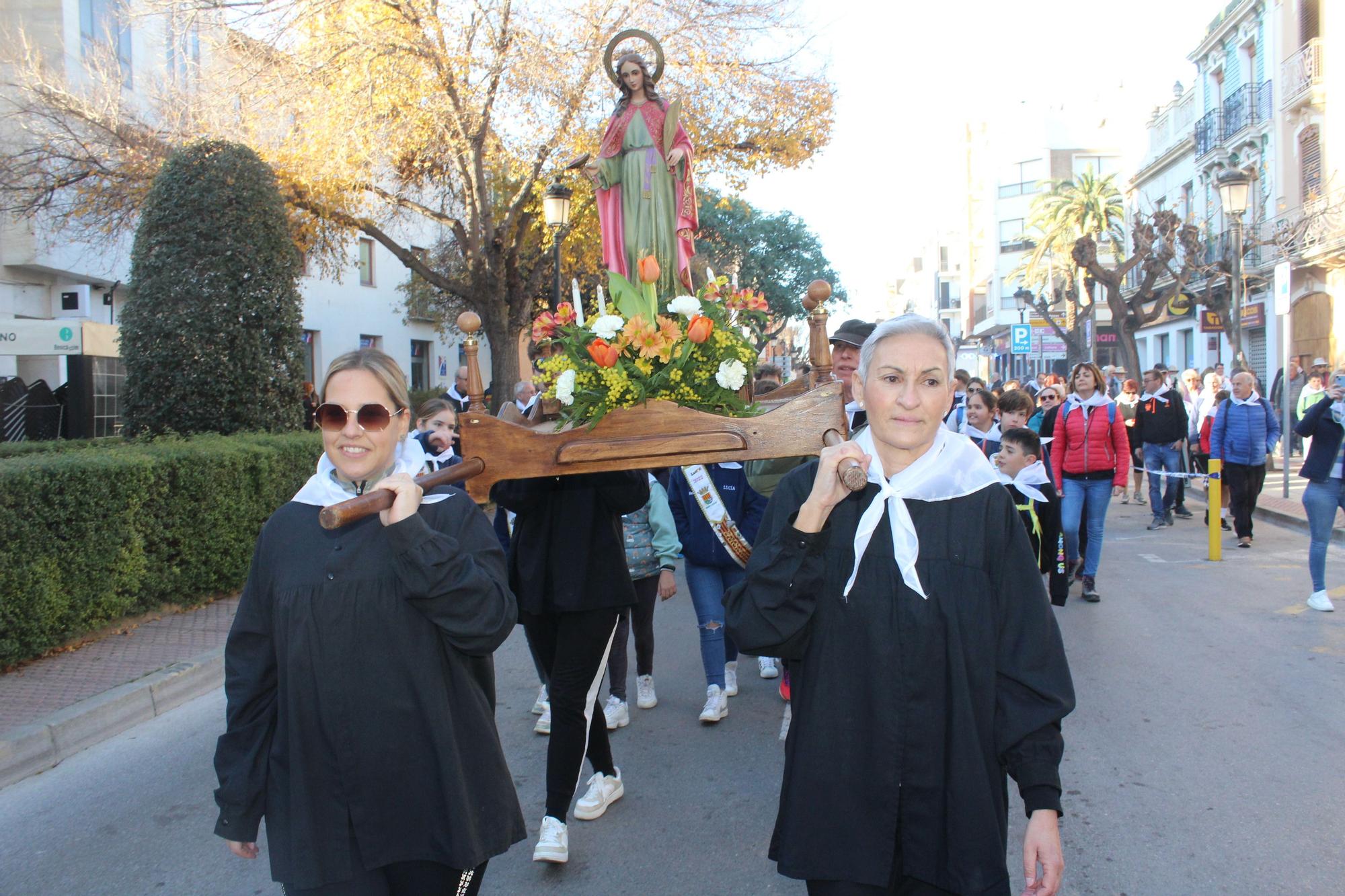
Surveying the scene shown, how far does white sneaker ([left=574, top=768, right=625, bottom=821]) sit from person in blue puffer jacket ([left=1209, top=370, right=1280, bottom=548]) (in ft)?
31.9

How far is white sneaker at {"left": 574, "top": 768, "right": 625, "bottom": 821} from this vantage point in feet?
14.7

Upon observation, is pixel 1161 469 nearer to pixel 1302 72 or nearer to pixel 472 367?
pixel 472 367

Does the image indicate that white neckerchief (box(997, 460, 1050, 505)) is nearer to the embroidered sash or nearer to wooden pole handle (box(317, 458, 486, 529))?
the embroidered sash

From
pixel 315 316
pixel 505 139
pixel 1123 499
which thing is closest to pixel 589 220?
pixel 505 139

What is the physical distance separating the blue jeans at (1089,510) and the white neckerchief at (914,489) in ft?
23.9

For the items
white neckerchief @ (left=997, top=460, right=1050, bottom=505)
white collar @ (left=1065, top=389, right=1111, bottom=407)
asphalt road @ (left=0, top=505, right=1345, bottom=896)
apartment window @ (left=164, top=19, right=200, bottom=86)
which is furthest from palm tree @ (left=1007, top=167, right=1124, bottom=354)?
asphalt road @ (left=0, top=505, right=1345, bottom=896)

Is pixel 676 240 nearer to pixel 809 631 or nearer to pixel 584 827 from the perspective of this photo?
pixel 584 827

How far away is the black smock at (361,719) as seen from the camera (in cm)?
239

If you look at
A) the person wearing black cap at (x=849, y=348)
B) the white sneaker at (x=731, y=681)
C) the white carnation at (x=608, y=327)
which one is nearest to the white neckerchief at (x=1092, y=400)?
the person wearing black cap at (x=849, y=348)

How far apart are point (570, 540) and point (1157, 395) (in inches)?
471

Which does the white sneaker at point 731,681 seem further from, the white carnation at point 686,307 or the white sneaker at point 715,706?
the white carnation at point 686,307

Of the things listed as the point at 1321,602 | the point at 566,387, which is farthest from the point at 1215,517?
the point at 566,387

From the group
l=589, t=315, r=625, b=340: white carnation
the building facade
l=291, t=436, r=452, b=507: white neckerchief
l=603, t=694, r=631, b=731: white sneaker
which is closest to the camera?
l=291, t=436, r=452, b=507: white neckerchief

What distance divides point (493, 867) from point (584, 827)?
50cm
